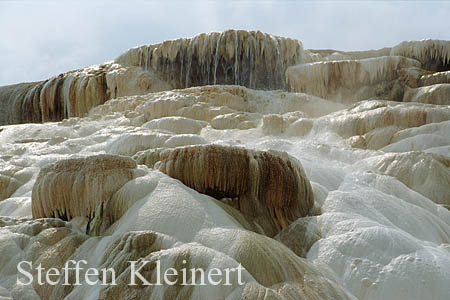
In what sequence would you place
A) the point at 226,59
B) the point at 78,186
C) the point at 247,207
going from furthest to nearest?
1. the point at 226,59
2. the point at 247,207
3. the point at 78,186

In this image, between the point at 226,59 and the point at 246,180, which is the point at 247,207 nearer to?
the point at 246,180

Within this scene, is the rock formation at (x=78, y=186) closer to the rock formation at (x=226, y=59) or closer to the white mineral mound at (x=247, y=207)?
the white mineral mound at (x=247, y=207)

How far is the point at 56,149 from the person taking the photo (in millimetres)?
6871

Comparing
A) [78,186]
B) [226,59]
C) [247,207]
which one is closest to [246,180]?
[247,207]

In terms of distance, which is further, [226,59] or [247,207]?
[226,59]

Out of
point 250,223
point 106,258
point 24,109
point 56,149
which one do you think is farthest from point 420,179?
point 24,109

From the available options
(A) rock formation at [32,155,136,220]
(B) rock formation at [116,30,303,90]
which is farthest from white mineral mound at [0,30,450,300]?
(B) rock formation at [116,30,303,90]

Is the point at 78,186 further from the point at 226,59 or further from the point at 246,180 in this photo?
the point at 226,59

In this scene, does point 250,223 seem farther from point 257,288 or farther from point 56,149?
point 56,149

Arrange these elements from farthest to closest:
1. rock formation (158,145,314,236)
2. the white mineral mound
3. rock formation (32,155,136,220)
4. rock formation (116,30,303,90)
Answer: rock formation (116,30,303,90), rock formation (158,145,314,236), rock formation (32,155,136,220), the white mineral mound

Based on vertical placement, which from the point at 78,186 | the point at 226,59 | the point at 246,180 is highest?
the point at 78,186

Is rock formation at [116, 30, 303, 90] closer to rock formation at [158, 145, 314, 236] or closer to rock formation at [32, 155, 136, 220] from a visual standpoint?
rock formation at [158, 145, 314, 236]

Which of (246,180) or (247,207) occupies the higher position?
(246,180)

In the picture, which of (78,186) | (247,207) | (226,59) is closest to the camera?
(78,186)
